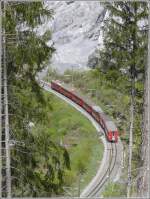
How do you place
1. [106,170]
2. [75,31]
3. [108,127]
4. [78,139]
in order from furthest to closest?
[75,31]
[78,139]
[108,127]
[106,170]

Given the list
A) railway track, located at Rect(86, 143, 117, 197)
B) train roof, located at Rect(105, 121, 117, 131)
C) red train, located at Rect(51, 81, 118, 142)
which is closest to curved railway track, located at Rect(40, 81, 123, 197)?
railway track, located at Rect(86, 143, 117, 197)

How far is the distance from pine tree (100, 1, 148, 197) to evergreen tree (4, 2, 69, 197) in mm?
2794

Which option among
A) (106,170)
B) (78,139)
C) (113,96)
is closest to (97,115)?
(78,139)

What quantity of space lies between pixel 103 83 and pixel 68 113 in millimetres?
26970

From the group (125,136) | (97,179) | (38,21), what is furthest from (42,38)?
(125,136)

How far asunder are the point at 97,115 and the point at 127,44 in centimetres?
2537

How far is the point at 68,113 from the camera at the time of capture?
41906mm

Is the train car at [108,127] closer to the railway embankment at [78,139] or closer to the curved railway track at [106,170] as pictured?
the curved railway track at [106,170]

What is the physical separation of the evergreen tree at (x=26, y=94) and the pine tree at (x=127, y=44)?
279 centimetres

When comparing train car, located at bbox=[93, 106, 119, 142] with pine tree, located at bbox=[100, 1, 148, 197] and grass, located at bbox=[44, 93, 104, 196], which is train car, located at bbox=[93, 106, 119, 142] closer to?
grass, located at bbox=[44, 93, 104, 196]

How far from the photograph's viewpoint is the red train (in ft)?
118

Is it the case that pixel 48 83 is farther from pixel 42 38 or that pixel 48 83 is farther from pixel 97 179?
pixel 42 38

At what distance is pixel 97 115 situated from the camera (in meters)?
39.7

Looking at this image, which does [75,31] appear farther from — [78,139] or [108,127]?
[108,127]
